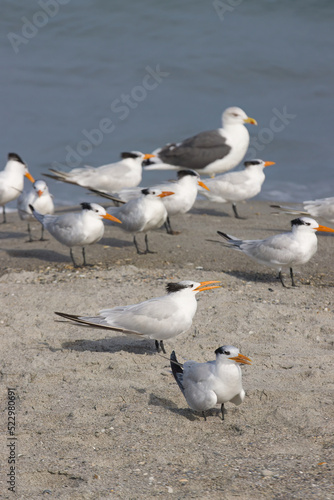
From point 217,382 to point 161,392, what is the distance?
0.48 m

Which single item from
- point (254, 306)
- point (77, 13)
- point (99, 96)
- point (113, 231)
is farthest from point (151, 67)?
point (254, 306)

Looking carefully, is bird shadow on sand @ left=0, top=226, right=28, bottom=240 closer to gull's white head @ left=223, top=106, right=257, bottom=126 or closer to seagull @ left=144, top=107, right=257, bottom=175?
seagull @ left=144, top=107, right=257, bottom=175

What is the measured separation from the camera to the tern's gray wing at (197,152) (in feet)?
33.2

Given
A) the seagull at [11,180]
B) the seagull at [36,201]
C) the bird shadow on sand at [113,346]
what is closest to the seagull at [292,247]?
the bird shadow on sand at [113,346]

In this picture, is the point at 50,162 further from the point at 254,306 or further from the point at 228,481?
the point at 228,481

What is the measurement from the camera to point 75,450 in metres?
3.26

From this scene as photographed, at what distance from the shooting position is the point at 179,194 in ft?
26.2

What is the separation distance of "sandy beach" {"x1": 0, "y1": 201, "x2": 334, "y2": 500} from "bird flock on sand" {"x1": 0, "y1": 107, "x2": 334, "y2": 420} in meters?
0.22

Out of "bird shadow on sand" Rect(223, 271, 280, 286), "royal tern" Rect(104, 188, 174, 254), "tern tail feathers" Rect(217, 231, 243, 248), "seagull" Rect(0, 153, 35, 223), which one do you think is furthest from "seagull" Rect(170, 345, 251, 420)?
"seagull" Rect(0, 153, 35, 223)

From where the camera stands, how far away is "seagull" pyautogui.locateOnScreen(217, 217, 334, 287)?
6.20 metres

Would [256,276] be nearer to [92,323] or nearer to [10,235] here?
[92,323]

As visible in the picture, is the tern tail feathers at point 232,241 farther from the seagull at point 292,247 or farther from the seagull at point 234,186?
the seagull at point 234,186

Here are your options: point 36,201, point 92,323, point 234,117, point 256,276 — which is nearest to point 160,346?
point 92,323

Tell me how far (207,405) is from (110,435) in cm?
55
